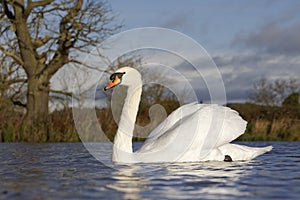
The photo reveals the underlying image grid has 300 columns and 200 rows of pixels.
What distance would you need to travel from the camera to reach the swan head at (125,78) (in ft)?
31.9

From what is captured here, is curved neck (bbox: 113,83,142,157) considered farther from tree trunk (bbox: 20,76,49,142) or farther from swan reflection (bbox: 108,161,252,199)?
tree trunk (bbox: 20,76,49,142)

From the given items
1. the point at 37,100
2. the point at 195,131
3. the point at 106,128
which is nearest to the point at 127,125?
the point at 195,131

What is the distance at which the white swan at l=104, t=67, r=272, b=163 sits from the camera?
30.2 feet

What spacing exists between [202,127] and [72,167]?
2264mm

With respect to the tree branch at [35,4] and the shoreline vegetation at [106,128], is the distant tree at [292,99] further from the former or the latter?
the tree branch at [35,4]

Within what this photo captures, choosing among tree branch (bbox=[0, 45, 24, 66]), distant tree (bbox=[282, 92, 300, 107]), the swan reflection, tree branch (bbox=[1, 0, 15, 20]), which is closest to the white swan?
the swan reflection

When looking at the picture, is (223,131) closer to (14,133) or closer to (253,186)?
(253,186)

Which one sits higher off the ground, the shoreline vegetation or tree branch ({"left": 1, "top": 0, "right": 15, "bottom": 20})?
tree branch ({"left": 1, "top": 0, "right": 15, "bottom": 20})

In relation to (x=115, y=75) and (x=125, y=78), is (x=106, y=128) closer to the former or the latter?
(x=125, y=78)

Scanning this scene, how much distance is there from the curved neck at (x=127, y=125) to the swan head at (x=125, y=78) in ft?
0.28

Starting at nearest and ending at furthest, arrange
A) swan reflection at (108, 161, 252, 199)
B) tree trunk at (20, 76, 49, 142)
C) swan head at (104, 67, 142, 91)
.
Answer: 1. swan reflection at (108, 161, 252, 199)
2. swan head at (104, 67, 142, 91)
3. tree trunk at (20, 76, 49, 142)

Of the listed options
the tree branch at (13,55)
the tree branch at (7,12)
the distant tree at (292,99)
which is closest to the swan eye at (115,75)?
the tree branch at (13,55)

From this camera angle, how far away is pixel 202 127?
973 centimetres

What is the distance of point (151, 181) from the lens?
6941 millimetres
